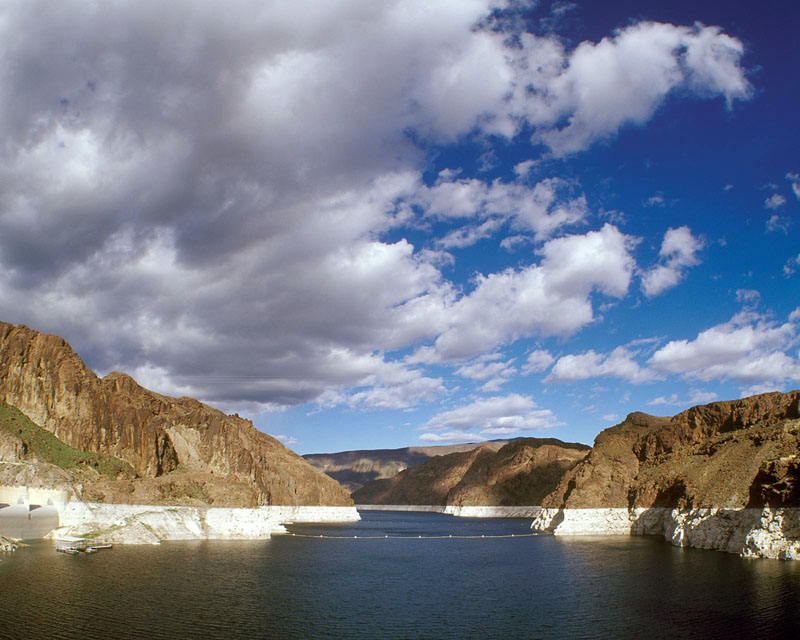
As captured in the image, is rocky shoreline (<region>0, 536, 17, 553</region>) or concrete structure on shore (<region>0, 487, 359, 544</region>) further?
concrete structure on shore (<region>0, 487, 359, 544</region>)

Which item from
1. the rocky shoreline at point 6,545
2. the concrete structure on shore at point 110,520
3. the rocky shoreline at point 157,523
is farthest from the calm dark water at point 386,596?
the concrete structure on shore at point 110,520

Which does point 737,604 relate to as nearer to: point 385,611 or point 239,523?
point 385,611

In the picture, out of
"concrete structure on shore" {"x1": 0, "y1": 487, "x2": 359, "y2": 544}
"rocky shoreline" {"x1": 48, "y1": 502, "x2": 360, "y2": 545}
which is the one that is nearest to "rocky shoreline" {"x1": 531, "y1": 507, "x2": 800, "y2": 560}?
"rocky shoreline" {"x1": 48, "y1": 502, "x2": 360, "y2": 545}

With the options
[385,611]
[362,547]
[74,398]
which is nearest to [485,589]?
[385,611]

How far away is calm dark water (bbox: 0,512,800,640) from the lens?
43.4 metres

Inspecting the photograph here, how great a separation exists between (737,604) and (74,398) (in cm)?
12950

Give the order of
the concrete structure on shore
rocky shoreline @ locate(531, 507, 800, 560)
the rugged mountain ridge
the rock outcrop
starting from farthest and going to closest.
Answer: the concrete structure on shore → the rugged mountain ridge → the rock outcrop → rocky shoreline @ locate(531, 507, 800, 560)

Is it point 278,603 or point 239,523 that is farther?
point 239,523

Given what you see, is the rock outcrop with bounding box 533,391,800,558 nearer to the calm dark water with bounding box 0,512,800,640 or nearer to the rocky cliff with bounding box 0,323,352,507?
the calm dark water with bounding box 0,512,800,640

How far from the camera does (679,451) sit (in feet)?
501

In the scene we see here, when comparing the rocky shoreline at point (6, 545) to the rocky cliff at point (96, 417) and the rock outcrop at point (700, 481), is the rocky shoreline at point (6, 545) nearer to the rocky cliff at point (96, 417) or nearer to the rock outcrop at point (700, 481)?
the rocky cliff at point (96, 417)

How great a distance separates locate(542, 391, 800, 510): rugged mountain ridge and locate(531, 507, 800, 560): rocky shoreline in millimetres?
1714

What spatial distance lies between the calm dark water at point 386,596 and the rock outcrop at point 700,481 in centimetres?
779

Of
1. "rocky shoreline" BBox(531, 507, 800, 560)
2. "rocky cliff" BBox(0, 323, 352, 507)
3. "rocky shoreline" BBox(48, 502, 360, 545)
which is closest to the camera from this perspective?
"rocky shoreline" BBox(531, 507, 800, 560)
